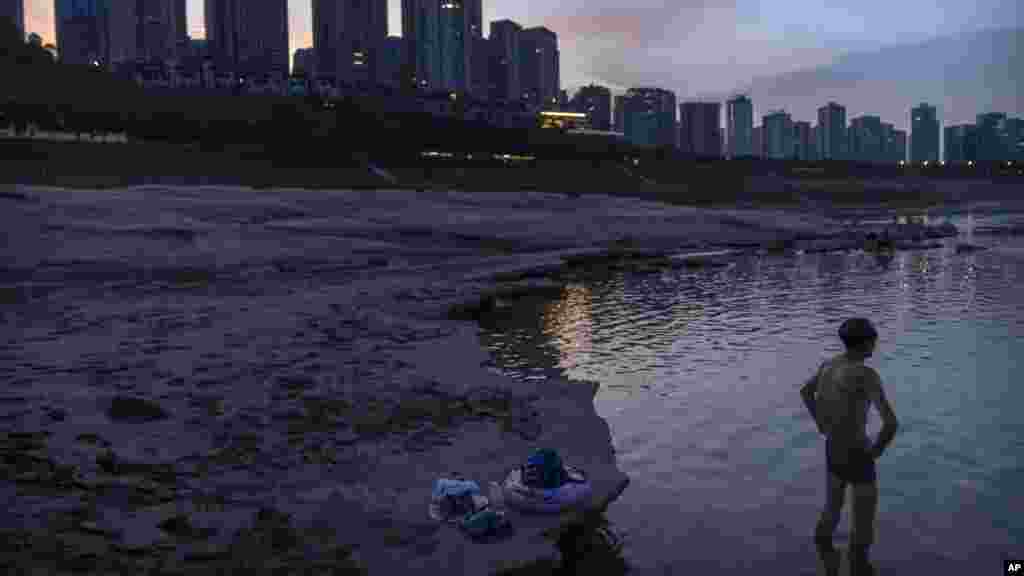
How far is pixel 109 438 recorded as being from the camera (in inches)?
354

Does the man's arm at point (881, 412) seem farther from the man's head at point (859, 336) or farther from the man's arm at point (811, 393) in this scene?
the man's arm at point (811, 393)


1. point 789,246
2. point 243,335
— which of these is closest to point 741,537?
point 243,335

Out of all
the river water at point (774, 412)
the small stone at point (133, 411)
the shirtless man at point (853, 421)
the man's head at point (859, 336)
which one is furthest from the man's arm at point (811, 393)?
the small stone at point (133, 411)

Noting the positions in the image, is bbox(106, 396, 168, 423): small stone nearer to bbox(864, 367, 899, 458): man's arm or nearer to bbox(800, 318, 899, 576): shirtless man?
bbox(800, 318, 899, 576): shirtless man

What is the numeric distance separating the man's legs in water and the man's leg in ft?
0.45

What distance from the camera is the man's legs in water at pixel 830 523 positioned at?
6.96m

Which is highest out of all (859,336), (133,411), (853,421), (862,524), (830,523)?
(859,336)

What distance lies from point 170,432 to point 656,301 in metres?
15.6

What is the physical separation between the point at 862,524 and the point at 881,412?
1.14 m

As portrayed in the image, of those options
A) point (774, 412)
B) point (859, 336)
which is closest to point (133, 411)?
point (859, 336)

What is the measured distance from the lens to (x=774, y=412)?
1186cm

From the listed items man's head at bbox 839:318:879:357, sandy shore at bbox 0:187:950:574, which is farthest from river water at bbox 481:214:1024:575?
man's head at bbox 839:318:879:357

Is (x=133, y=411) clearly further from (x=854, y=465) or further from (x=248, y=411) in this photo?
(x=854, y=465)

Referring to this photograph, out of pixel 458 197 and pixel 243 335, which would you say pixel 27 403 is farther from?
pixel 458 197
